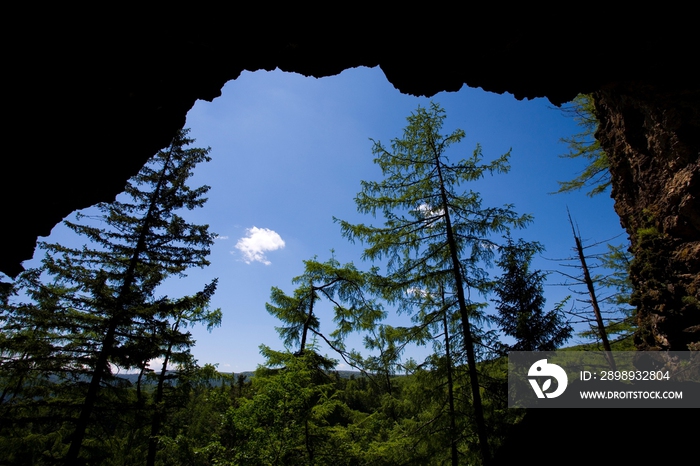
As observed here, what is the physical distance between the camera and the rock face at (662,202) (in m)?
6.33

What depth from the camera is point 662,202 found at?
7254mm

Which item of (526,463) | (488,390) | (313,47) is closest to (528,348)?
(488,390)

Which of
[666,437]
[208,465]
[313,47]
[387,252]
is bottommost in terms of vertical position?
[208,465]

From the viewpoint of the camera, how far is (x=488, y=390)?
7.55 m

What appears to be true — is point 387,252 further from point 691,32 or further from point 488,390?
point 691,32

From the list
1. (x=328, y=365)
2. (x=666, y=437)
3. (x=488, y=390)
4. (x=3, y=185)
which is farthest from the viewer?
(x=328, y=365)

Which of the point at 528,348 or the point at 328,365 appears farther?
the point at 528,348

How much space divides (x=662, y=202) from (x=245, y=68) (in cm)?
1070

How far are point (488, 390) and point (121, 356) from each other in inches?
404

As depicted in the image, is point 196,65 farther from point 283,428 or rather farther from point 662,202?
point 662,202

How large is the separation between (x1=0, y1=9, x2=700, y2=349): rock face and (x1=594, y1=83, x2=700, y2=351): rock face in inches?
1.9

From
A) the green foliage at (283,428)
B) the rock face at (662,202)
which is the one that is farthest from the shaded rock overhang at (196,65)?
the green foliage at (283,428)

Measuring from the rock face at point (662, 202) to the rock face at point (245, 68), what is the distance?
48 mm

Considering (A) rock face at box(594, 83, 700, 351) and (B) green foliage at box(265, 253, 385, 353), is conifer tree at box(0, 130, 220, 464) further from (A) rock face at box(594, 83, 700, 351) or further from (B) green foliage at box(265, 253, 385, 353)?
(A) rock face at box(594, 83, 700, 351)
